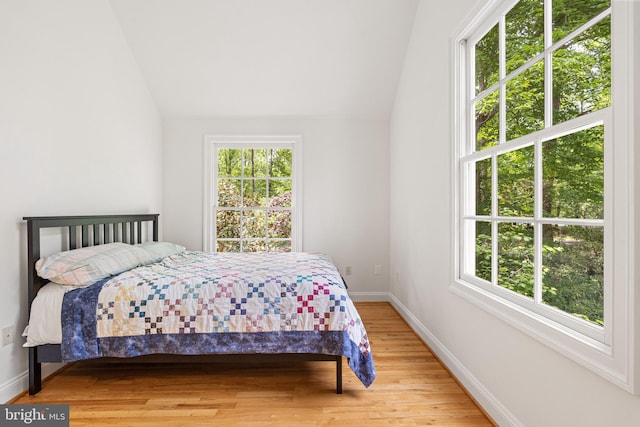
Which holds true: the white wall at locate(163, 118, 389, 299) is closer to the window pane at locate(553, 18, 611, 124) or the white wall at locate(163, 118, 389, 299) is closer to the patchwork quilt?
the patchwork quilt

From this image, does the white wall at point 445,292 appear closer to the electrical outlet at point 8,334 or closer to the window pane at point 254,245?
the window pane at point 254,245

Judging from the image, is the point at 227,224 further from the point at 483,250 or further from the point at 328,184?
the point at 483,250

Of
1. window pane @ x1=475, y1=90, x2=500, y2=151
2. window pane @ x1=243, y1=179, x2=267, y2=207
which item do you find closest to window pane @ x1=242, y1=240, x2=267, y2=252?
window pane @ x1=243, y1=179, x2=267, y2=207

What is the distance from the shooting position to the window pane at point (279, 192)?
4125 millimetres

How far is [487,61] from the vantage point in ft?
6.79

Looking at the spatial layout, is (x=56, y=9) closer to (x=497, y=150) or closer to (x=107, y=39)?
(x=107, y=39)

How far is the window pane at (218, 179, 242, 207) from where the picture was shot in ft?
13.5

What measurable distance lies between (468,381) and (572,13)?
1.92m

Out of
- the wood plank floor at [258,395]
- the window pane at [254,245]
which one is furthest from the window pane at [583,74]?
the window pane at [254,245]

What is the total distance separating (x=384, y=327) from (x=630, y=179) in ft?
7.86

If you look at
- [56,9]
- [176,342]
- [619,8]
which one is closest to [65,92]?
[56,9]

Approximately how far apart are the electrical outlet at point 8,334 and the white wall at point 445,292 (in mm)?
2655

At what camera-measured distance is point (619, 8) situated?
3.59 feet

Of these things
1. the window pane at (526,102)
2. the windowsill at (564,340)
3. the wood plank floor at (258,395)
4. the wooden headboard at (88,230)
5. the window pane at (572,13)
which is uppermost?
the window pane at (572,13)
